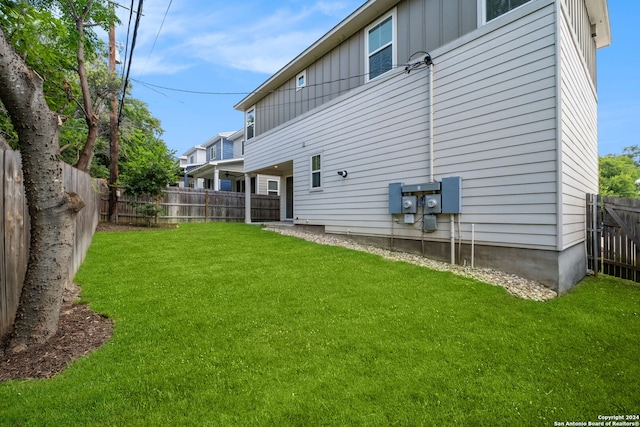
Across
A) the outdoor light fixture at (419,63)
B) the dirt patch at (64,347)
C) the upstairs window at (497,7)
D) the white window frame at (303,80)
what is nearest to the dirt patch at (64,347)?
the dirt patch at (64,347)

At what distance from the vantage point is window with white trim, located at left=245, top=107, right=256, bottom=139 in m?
13.6

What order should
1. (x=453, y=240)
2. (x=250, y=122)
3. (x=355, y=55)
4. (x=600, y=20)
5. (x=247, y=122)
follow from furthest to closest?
(x=247, y=122), (x=250, y=122), (x=355, y=55), (x=600, y=20), (x=453, y=240)

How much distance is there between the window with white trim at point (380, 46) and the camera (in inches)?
293

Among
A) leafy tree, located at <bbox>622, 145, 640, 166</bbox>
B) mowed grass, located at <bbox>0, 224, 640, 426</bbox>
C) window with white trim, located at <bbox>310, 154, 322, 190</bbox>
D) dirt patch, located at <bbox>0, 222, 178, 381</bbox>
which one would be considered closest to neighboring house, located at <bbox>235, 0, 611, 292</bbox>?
window with white trim, located at <bbox>310, 154, 322, 190</bbox>

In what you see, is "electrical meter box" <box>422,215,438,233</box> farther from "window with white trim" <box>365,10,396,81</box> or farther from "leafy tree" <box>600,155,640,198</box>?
"leafy tree" <box>600,155,640,198</box>

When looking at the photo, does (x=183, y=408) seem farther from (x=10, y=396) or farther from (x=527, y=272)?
(x=527, y=272)

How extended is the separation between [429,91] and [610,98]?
58200 millimetres

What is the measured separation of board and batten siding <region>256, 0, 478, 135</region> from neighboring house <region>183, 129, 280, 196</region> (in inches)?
229

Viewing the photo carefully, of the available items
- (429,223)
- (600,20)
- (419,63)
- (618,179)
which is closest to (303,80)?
(419,63)

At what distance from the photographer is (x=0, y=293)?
2648 mm

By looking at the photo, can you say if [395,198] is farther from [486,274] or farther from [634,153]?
[634,153]

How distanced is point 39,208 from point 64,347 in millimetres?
1240

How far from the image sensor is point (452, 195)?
5918mm

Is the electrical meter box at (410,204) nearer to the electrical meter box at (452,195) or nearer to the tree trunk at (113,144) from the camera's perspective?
the electrical meter box at (452,195)
